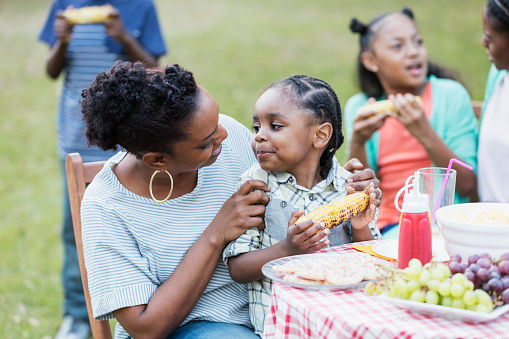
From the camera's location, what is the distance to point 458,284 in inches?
65.2

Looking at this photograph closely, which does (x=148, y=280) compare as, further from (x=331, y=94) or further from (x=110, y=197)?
(x=331, y=94)

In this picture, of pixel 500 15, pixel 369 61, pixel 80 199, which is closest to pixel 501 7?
pixel 500 15

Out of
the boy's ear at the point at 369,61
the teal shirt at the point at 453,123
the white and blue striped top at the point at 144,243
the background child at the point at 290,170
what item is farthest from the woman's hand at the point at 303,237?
the boy's ear at the point at 369,61

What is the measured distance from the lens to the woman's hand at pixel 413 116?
3488mm

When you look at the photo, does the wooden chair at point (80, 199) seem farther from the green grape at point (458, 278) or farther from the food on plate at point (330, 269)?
the green grape at point (458, 278)

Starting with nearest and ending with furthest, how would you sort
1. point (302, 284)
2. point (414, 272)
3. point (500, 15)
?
point (414, 272)
point (302, 284)
point (500, 15)

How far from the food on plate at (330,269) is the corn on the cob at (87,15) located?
285 centimetres

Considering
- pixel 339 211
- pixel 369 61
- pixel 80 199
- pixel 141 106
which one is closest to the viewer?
pixel 339 211

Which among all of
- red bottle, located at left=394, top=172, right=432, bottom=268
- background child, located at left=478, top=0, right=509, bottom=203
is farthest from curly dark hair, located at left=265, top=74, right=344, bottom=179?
background child, located at left=478, top=0, right=509, bottom=203

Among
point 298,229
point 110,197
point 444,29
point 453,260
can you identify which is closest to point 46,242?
point 110,197

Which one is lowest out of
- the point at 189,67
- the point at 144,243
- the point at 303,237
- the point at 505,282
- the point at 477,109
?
the point at 189,67

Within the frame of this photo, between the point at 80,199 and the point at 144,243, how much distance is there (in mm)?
558

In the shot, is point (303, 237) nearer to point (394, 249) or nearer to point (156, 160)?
point (394, 249)

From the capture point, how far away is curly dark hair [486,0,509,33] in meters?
3.23
